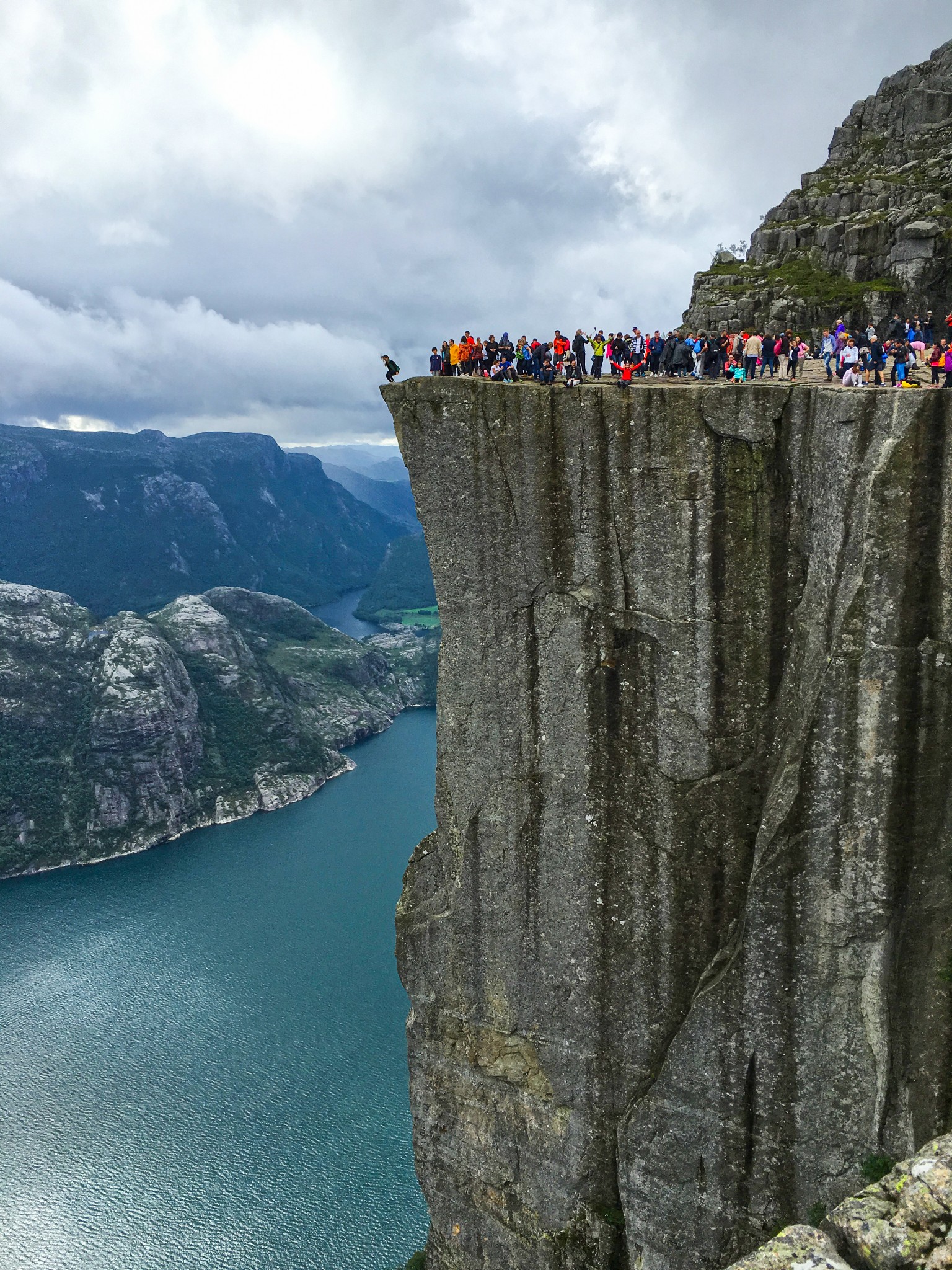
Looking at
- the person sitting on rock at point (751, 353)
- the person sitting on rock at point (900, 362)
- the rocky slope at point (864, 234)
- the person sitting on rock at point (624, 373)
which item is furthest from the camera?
the rocky slope at point (864, 234)

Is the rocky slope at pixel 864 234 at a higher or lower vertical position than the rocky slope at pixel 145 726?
higher

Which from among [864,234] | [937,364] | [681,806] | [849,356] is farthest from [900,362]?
[681,806]

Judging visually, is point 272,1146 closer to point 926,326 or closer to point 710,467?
point 710,467

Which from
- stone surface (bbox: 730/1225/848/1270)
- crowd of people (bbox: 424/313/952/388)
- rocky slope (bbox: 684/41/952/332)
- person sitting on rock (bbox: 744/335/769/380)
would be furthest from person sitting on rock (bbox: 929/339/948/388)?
stone surface (bbox: 730/1225/848/1270)

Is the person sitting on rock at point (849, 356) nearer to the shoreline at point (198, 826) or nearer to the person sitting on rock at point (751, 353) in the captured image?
the person sitting on rock at point (751, 353)

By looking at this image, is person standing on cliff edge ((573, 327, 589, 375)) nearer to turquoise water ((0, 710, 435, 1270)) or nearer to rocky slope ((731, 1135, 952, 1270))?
rocky slope ((731, 1135, 952, 1270))

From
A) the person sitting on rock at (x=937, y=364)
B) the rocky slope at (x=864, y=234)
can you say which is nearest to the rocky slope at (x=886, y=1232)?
the person sitting on rock at (x=937, y=364)

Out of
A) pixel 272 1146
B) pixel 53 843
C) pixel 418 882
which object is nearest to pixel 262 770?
pixel 53 843

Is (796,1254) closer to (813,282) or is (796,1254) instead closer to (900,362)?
(900,362)
